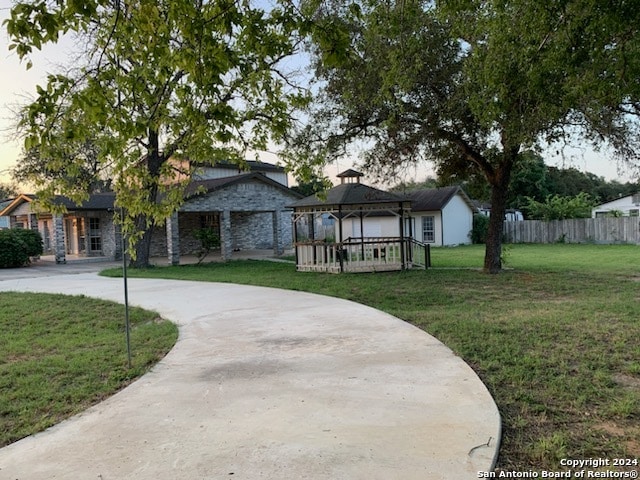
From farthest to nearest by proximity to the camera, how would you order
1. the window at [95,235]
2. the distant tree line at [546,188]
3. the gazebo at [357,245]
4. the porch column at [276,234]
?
1. the distant tree line at [546,188]
2. the window at [95,235]
3. the porch column at [276,234]
4. the gazebo at [357,245]

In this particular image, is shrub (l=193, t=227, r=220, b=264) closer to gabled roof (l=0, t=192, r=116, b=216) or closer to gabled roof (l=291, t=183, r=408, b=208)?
gabled roof (l=0, t=192, r=116, b=216)

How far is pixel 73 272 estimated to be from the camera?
57.6 ft

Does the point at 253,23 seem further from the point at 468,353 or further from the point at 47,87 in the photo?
the point at 468,353

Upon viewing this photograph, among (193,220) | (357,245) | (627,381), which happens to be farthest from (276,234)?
(627,381)

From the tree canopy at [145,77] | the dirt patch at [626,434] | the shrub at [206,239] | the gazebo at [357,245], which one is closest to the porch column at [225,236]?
the shrub at [206,239]

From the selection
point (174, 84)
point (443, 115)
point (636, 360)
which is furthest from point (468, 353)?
point (443, 115)

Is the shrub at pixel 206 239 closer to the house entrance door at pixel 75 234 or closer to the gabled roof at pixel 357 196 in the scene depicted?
the gabled roof at pixel 357 196

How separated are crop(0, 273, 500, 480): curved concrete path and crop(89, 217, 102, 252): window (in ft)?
64.3

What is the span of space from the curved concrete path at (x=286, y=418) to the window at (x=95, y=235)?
1960 cm

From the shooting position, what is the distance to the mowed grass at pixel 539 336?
3.45 meters

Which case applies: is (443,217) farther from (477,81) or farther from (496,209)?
(477,81)

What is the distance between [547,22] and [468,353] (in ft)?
12.0

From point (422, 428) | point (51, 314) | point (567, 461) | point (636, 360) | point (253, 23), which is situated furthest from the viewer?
point (51, 314)

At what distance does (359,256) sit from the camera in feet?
53.1
